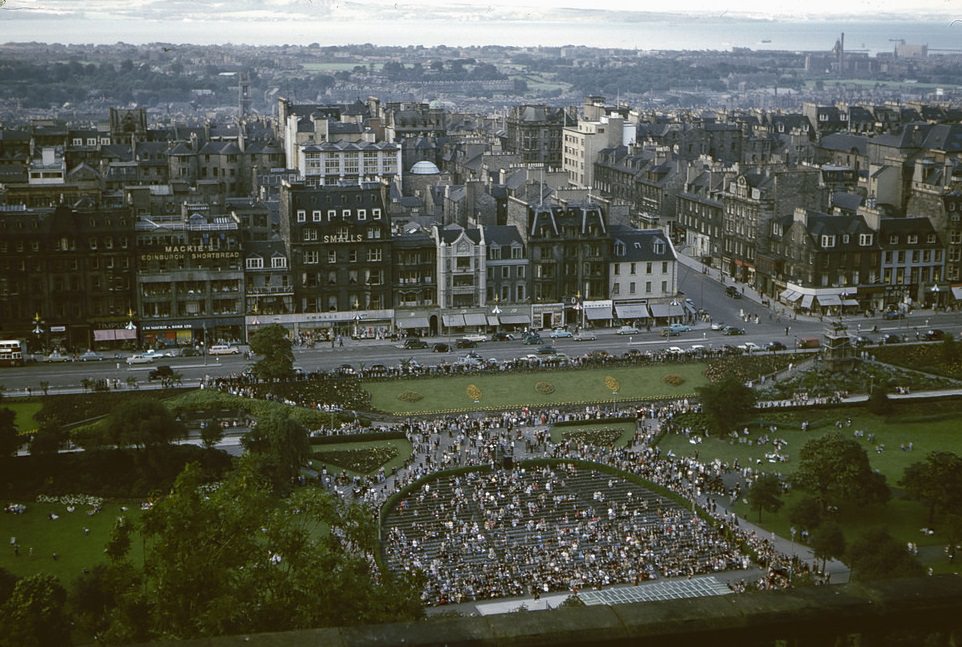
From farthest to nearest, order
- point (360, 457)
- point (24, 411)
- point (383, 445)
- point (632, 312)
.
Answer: point (632, 312), point (24, 411), point (383, 445), point (360, 457)

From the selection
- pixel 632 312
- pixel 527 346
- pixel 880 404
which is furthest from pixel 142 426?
pixel 632 312

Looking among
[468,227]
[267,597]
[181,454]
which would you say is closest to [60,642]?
[267,597]

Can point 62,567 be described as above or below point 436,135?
below

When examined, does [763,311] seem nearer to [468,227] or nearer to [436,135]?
[468,227]

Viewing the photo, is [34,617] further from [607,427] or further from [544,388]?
[544,388]

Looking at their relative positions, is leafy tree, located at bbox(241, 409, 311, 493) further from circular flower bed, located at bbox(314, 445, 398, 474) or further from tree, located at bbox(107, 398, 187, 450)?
tree, located at bbox(107, 398, 187, 450)

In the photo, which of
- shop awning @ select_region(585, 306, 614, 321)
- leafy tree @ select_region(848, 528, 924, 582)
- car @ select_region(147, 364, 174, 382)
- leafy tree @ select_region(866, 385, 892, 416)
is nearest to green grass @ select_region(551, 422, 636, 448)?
leafy tree @ select_region(866, 385, 892, 416)

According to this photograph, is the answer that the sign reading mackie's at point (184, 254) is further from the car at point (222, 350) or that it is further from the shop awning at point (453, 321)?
the shop awning at point (453, 321)
